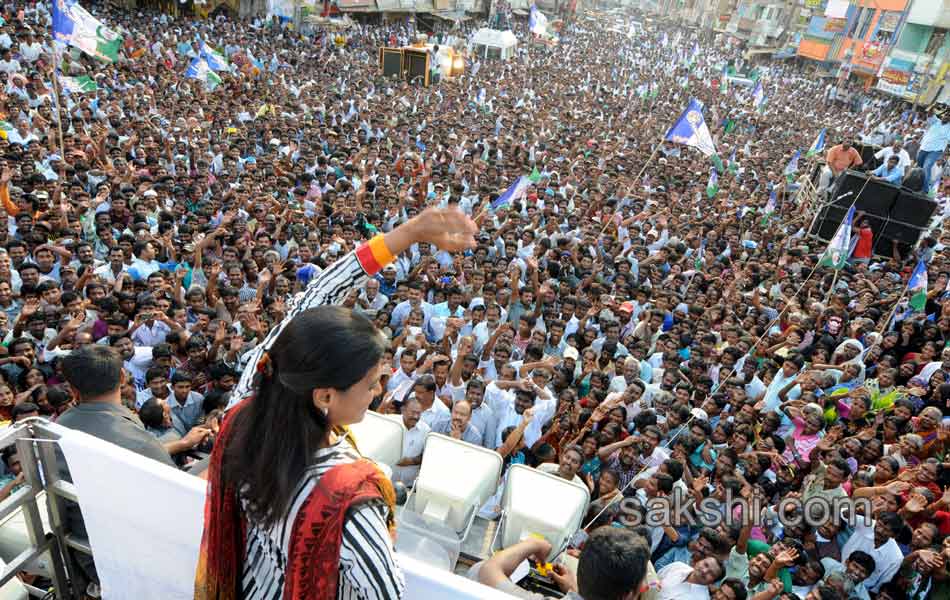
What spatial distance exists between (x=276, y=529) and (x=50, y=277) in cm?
590

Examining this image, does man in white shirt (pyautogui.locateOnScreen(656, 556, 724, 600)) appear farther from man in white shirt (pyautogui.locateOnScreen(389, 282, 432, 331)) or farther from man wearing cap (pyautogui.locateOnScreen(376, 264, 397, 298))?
man wearing cap (pyautogui.locateOnScreen(376, 264, 397, 298))

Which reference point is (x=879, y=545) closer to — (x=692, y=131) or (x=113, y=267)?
(x=113, y=267)

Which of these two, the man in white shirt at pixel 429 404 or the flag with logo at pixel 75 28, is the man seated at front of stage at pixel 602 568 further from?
the flag with logo at pixel 75 28

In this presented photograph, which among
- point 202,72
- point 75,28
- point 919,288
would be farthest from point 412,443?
point 202,72

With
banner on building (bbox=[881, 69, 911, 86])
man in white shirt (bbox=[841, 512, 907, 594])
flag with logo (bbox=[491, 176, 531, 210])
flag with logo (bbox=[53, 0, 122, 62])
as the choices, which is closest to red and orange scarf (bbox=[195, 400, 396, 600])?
man in white shirt (bbox=[841, 512, 907, 594])

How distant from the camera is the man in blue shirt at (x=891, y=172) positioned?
1089 centimetres

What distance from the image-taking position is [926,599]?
388cm

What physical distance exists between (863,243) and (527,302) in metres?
7.22

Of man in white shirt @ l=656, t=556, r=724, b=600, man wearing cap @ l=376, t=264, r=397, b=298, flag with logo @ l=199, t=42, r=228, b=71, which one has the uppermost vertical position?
flag with logo @ l=199, t=42, r=228, b=71

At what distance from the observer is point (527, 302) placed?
6.93 metres

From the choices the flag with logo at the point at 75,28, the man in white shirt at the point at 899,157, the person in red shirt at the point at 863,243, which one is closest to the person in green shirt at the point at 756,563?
the person in red shirt at the point at 863,243

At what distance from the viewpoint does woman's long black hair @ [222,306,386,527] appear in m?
1.16

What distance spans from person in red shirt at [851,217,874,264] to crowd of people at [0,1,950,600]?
75mm

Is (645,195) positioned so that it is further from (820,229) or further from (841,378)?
(841,378)
